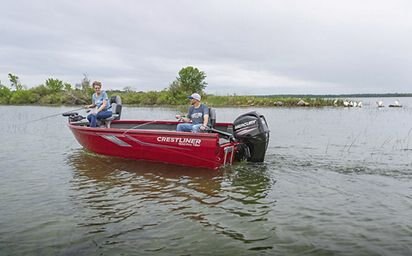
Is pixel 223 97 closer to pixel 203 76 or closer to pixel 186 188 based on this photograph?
pixel 203 76

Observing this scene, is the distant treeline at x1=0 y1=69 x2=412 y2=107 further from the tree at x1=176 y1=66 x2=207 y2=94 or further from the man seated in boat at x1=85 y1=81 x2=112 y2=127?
the man seated in boat at x1=85 y1=81 x2=112 y2=127

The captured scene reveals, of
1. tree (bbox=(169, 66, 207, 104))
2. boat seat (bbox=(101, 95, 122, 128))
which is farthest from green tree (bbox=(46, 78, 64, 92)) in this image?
boat seat (bbox=(101, 95, 122, 128))

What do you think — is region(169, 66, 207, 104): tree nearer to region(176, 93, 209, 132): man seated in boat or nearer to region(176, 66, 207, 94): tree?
region(176, 66, 207, 94): tree

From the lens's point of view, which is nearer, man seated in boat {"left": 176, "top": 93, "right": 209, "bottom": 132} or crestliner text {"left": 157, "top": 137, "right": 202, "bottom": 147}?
crestliner text {"left": 157, "top": 137, "right": 202, "bottom": 147}

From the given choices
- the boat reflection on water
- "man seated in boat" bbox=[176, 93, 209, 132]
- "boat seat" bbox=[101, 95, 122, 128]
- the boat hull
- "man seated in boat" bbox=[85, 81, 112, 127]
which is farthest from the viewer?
"boat seat" bbox=[101, 95, 122, 128]

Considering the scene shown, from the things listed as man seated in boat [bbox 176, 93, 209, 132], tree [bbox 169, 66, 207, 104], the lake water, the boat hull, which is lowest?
the lake water

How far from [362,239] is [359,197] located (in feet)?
6.58

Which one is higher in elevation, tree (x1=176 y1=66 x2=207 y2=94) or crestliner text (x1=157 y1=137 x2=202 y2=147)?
tree (x1=176 y1=66 x2=207 y2=94)

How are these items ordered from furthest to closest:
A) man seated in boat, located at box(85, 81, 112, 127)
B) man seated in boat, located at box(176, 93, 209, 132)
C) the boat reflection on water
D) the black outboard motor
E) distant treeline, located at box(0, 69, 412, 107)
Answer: distant treeline, located at box(0, 69, 412, 107)
man seated in boat, located at box(85, 81, 112, 127)
man seated in boat, located at box(176, 93, 209, 132)
the black outboard motor
the boat reflection on water

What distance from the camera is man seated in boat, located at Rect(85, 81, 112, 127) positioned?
Result: 11156 millimetres

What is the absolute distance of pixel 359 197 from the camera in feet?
21.8

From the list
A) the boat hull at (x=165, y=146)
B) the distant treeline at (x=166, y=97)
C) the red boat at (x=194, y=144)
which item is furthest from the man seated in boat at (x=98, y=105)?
the distant treeline at (x=166, y=97)

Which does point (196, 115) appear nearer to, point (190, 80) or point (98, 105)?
point (98, 105)

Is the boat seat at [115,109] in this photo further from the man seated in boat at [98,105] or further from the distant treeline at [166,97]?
the distant treeline at [166,97]
